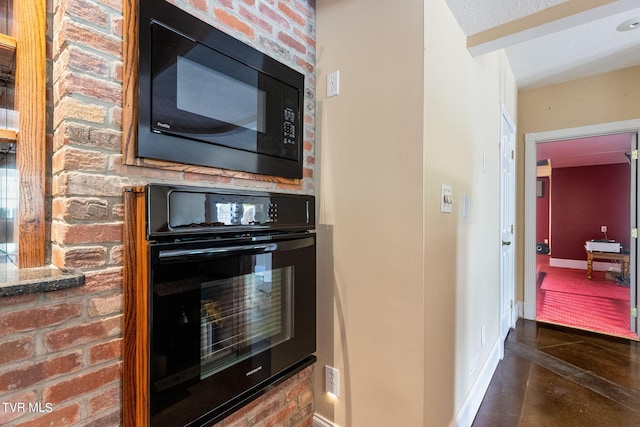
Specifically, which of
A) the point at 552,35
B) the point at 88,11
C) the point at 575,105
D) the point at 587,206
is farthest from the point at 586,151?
the point at 88,11

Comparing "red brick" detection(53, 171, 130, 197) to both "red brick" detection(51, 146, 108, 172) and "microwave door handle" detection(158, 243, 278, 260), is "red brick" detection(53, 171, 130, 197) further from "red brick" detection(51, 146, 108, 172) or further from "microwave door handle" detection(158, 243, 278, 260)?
"microwave door handle" detection(158, 243, 278, 260)

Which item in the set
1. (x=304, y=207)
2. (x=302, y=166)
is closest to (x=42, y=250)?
(x=304, y=207)

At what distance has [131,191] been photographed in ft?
3.12

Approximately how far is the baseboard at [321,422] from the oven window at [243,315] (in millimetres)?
580

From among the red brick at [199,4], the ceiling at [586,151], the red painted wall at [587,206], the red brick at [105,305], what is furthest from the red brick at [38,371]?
the red painted wall at [587,206]

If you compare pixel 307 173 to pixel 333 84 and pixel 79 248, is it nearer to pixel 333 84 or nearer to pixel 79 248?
pixel 333 84

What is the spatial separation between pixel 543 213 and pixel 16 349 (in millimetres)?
9254

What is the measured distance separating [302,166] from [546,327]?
3385 millimetres

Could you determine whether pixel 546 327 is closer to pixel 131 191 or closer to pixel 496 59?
pixel 496 59

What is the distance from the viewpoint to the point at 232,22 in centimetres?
126

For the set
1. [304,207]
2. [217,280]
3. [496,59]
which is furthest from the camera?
[496,59]

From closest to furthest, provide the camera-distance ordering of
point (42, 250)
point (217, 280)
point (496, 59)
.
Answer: point (42, 250) → point (217, 280) → point (496, 59)

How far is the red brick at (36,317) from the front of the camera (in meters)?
0.79

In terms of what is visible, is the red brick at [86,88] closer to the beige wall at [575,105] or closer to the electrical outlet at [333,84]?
the electrical outlet at [333,84]
